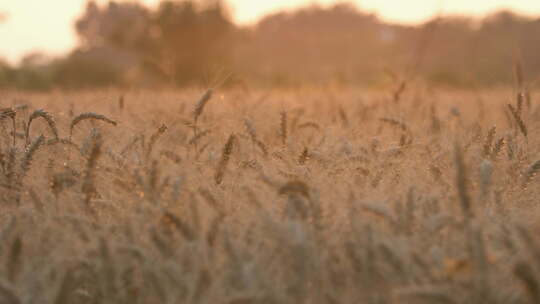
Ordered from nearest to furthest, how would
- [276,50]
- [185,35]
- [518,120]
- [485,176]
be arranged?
[485,176]
[518,120]
[185,35]
[276,50]

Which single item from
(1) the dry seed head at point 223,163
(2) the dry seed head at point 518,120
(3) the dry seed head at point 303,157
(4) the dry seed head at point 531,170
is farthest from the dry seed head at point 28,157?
(2) the dry seed head at point 518,120

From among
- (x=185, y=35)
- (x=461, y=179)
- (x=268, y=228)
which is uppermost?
(x=185, y=35)

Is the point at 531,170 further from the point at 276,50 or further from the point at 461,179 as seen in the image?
the point at 276,50

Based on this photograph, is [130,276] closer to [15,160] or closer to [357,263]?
[357,263]

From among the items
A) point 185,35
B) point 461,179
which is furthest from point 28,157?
point 185,35

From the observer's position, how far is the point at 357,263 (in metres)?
1.28

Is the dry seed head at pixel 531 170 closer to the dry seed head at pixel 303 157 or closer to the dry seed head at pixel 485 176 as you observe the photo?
the dry seed head at pixel 485 176

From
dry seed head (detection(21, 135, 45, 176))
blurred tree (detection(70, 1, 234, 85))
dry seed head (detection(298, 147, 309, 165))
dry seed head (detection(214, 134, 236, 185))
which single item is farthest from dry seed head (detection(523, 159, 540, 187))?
blurred tree (detection(70, 1, 234, 85))

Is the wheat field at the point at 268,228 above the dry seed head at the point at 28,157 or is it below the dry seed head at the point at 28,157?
below

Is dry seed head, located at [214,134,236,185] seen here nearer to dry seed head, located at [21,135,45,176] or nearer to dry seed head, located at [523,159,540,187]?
dry seed head, located at [21,135,45,176]

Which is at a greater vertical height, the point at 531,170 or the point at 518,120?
the point at 518,120

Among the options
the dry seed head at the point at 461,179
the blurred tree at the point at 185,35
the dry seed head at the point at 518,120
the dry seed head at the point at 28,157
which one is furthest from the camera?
the blurred tree at the point at 185,35

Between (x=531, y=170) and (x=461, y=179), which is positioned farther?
(x=531, y=170)

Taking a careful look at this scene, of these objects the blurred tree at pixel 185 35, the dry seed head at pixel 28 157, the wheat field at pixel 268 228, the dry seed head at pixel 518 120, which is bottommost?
the wheat field at pixel 268 228
